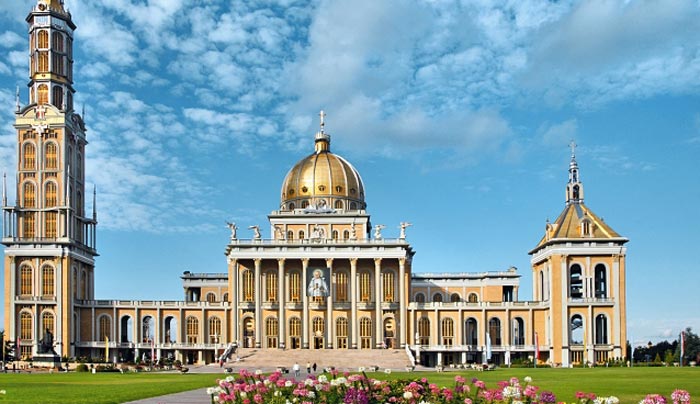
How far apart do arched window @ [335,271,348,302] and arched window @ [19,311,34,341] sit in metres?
34.9

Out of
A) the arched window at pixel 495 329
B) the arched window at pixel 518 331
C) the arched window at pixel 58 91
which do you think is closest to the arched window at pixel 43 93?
the arched window at pixel 58 91

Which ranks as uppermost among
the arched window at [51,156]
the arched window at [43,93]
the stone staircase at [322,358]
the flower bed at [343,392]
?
the arched window at [43,93]

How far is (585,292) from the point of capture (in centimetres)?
9888

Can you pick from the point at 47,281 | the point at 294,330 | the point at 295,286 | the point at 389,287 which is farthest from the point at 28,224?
the point at 389,287

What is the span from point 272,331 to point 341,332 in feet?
26.3

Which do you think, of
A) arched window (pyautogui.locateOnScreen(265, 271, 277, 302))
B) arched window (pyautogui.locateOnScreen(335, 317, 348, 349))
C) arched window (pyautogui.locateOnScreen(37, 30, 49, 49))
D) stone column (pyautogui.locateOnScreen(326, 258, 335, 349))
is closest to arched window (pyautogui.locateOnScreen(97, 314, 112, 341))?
arched window (pyautogui.locateOnScreen(265, 271, 277, 302))

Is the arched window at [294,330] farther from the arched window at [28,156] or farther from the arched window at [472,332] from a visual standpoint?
the arched window at [28,156]

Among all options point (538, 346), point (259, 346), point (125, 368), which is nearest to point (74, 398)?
point (125, 368)

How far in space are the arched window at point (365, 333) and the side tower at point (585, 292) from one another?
19938 millimetres

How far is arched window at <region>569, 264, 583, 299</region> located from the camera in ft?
329

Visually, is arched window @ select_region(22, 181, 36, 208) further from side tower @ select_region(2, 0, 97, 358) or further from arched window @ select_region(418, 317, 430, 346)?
arched window @ select_region(418, 317, 430, 346)

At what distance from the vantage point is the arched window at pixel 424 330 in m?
105

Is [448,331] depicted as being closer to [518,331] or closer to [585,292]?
[518,331]

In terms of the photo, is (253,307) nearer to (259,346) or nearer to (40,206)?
(259,346)
